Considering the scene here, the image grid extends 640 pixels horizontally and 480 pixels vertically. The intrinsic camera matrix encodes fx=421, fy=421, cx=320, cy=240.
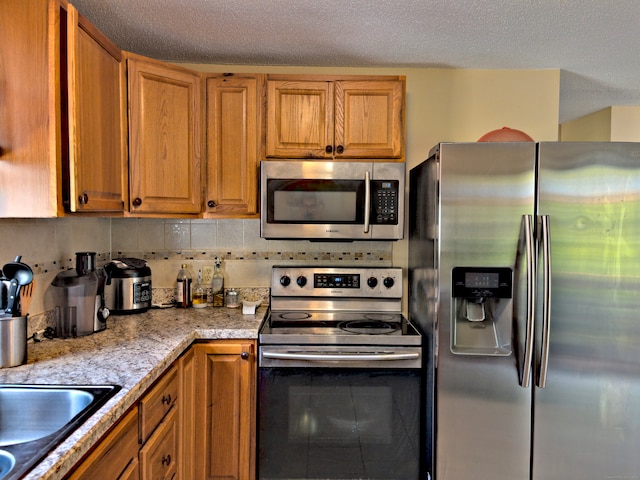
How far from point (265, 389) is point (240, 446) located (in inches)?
11.7

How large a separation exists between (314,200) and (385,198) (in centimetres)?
37

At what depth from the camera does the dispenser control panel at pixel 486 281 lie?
69.6 inches

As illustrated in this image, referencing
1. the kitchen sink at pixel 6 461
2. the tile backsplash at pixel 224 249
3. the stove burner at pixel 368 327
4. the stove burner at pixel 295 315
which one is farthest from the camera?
the tile backsplash at pixel 224 249

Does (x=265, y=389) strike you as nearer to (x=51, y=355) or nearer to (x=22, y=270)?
(x=51, y=355)

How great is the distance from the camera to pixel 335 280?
2447mm

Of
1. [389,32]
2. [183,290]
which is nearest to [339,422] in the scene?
[183,290]

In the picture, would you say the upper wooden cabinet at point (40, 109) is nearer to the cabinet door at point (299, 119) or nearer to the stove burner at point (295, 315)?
the cabinet door at point (299, 119)

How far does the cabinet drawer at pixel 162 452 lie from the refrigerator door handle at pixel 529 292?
4.76 feet

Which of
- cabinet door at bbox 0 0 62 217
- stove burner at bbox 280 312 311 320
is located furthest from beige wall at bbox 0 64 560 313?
cabinet door at bbox 0 0 62 217

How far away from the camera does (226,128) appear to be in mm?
2230

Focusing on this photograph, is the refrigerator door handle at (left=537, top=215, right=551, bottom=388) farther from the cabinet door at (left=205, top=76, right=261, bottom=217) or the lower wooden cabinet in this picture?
the cabinet door at (left=205, top=76, right=261, bottom=217)

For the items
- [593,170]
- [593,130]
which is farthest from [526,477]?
[593,130]

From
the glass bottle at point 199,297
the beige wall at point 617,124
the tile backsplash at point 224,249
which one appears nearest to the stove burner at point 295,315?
the tile backsplash at point 224,249

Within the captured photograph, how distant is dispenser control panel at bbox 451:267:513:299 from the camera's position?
1768mm
